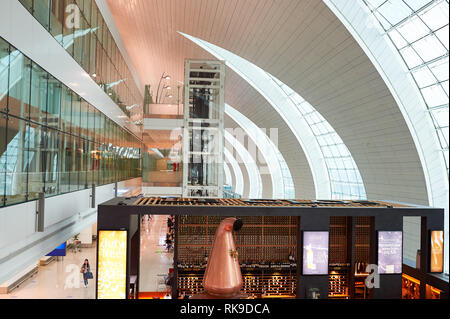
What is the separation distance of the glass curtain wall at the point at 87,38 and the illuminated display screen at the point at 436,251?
13230 millimetres

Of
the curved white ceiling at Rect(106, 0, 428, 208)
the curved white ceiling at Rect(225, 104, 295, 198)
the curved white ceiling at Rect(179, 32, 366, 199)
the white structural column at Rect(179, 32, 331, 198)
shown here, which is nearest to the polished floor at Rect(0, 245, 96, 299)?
the curved white ceiling at Rect(106, 0, 428, 208)

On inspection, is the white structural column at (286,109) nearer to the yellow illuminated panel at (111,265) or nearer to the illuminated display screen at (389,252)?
the illuminated display screen at (389,252)

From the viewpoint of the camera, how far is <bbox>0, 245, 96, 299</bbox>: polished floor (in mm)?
14789

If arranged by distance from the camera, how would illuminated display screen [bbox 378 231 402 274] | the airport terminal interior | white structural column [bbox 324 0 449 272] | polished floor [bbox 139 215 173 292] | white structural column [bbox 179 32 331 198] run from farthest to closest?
white structural column [bbox 179 32 331 198]
white structural column [bbox 324 0 449 272]
polished floor [bbox 139 215 173 292]
illuminated display screen [bbox 378 231 402 274]
the airport terminal interior

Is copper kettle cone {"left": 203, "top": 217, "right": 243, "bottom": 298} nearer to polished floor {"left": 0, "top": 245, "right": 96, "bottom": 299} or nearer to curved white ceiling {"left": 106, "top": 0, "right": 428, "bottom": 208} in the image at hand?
polished floor {"left": 0, "top": 245, "right": 96, "bottom": 299}

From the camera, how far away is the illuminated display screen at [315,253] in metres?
10.9

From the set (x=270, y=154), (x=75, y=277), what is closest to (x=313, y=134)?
(x=270, y=154)

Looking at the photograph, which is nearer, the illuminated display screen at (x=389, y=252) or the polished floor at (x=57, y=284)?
the illuminated display screen at (x=389, y=252)

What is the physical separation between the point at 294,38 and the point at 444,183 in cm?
1037

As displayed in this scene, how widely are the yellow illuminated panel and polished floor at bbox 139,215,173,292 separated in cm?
411

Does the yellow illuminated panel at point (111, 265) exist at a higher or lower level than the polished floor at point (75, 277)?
higher

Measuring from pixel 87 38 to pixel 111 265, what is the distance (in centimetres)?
956

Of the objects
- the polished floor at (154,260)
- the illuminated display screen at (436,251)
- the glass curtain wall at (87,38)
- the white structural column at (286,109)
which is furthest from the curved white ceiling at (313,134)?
the illuminated display screen at (436,251)
